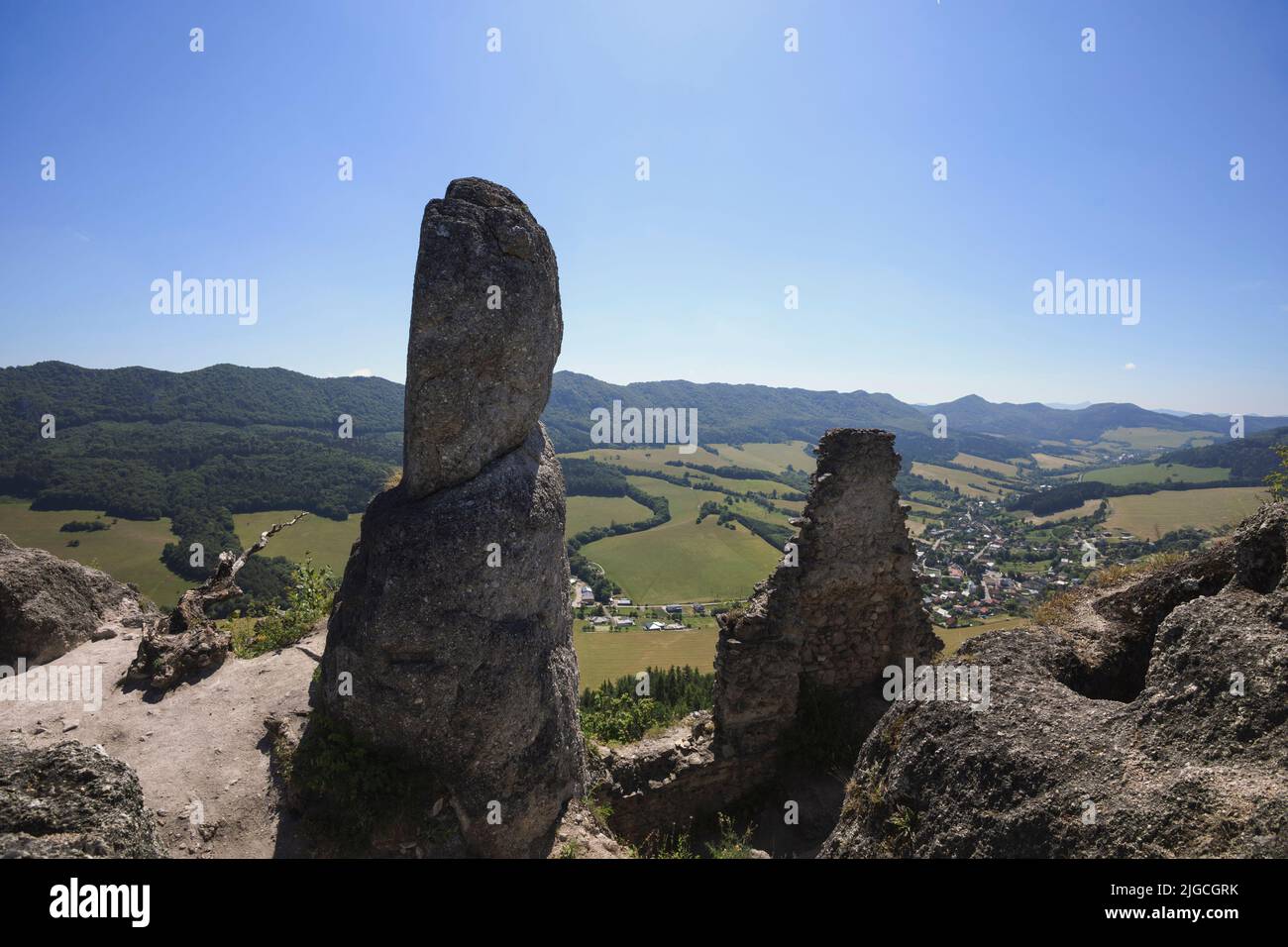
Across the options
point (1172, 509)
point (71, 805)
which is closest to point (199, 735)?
point (71, 805)

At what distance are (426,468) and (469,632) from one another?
2701 mm

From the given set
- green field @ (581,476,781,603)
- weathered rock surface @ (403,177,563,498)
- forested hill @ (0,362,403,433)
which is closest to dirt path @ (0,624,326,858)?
weathered rock surface @ (403,177,563,498)

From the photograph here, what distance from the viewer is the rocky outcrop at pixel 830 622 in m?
13.7

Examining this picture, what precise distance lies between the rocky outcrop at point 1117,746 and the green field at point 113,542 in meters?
57.5

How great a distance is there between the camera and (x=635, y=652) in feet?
171

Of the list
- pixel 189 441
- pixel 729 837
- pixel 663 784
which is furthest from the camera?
pixel 189 441

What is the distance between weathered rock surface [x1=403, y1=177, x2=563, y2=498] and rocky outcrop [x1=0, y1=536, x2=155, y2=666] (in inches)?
382

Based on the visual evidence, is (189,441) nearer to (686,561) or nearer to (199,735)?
(686,561)

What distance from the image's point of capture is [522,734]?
30.7ft

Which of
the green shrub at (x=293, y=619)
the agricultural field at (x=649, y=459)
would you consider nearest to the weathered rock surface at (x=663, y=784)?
the green shrub at (x=293, y=619)

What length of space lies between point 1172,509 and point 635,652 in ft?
340

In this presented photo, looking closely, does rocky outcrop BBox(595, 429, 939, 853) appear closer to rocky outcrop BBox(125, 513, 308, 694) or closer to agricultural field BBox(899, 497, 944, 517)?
rocky outcrop BBox(125, 513, 308, 694)
